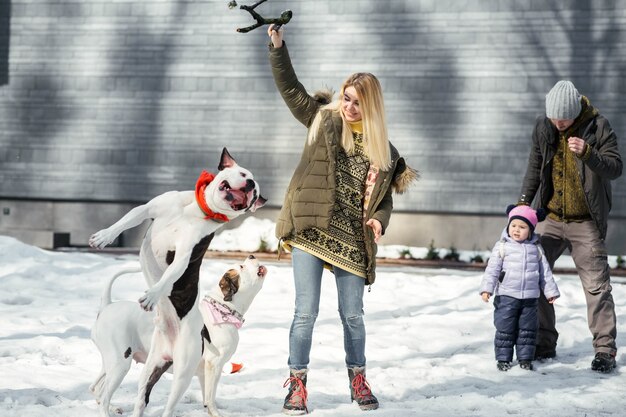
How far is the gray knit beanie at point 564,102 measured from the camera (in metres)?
7.12

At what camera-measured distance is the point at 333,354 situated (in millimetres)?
7711

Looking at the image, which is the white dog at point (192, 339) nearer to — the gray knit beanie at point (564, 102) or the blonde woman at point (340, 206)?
the blonde woman at point (340, 206)

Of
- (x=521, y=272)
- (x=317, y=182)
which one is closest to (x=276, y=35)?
(x=317, y=182)

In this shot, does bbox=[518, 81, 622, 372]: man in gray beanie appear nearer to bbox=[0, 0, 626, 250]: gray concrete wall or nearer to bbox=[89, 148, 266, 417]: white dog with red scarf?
bbox=[89, 148, 266, 417]: white dog with red scarf

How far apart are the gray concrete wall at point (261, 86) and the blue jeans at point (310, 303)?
33.7 feet

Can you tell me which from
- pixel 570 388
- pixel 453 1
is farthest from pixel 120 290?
pixel 453 1

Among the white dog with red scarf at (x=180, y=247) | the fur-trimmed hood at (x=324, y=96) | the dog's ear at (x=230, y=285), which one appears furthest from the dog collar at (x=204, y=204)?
the fur-trimmed hood at (x=324, y=96)

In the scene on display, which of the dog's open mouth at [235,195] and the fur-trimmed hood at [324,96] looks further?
the fur-trimmed hood at [324,96]

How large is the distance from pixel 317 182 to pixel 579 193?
8.59 feet

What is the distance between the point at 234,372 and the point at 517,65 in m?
10.4

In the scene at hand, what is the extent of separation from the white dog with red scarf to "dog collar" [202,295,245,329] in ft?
1.79

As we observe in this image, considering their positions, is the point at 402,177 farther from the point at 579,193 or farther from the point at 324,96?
the point at 579,193

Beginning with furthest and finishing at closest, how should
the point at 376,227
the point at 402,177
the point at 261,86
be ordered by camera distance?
the point at 261,86 < the point at 402,177 < the point at 376,227

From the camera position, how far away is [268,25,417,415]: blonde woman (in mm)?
5770
